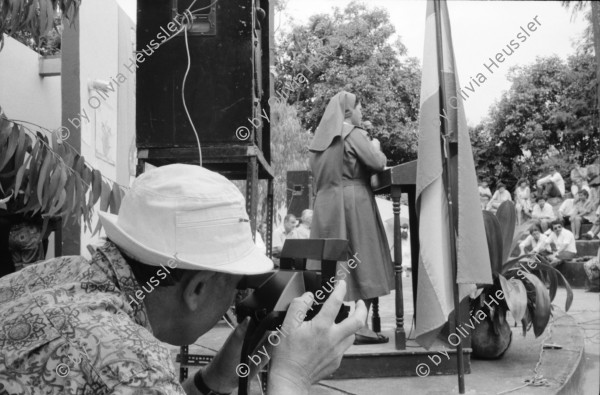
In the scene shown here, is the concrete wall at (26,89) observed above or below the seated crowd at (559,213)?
above

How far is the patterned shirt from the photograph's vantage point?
106cm

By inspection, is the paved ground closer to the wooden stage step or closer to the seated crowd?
the wooden stage step

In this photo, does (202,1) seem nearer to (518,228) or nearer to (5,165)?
(5,165)

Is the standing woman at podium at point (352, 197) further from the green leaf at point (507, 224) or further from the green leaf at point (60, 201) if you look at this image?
the green leaf at point (60, 201)

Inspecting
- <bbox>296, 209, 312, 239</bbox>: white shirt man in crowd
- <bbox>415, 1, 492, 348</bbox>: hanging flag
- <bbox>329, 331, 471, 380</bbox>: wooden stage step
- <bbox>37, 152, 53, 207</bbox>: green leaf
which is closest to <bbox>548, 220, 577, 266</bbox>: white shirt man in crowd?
<bbox>296, 209, 312, 239</bbox>: white shirt man in crowd

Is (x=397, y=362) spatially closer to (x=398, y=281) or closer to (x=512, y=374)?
(x=398, y=281)

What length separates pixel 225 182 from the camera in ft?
4.60

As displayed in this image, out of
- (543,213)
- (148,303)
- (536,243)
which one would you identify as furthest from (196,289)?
(543,213)

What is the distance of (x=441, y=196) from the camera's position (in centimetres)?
346

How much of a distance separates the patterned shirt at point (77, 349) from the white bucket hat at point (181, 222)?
14cm

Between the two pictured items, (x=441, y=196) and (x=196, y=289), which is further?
(x=441, y=196)

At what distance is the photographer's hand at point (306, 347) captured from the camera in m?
1.32

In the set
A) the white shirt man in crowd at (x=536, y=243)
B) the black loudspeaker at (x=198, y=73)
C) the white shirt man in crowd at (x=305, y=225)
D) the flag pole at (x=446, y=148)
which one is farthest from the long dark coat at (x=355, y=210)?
the white shirt man in crowd at (x=536, y=243)

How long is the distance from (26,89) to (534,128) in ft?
69.0
